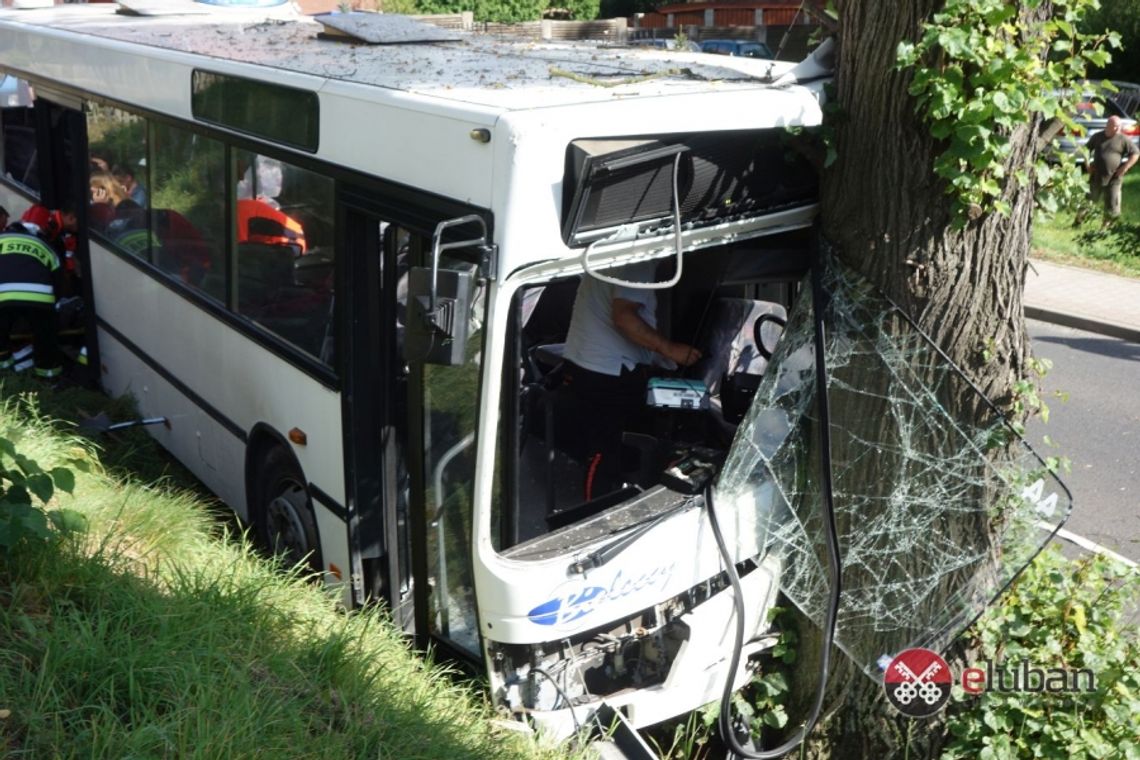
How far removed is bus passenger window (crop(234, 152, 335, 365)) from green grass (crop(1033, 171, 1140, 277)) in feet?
41.5

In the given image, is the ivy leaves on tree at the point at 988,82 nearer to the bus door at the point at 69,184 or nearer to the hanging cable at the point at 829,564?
the hanging cable at the point at 829,564

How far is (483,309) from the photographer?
13.0 feet

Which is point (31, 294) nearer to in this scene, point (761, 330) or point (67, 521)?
point (67, 521)

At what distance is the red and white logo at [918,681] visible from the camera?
473 centimetres

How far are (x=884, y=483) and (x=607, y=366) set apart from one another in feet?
4.26

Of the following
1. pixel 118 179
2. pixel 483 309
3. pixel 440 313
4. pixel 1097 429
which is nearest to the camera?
pixel 440 313

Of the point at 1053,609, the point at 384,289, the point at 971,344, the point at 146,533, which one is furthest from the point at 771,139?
the point at 146,533

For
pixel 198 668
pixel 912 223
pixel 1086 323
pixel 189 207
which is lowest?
pixel 1086 323

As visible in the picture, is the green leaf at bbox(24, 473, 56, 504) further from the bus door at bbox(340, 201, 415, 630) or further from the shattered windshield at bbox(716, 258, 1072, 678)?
the shattered windshield at bbox(716, 258, 1072, 678)

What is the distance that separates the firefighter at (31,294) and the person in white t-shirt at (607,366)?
440 cm

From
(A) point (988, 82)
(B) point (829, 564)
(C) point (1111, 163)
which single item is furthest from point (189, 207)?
(C) point (1111, 163)

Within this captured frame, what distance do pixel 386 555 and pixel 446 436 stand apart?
880 mm

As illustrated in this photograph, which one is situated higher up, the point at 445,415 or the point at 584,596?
the point at 445,415

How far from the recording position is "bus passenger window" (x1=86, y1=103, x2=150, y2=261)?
24.0 ft
